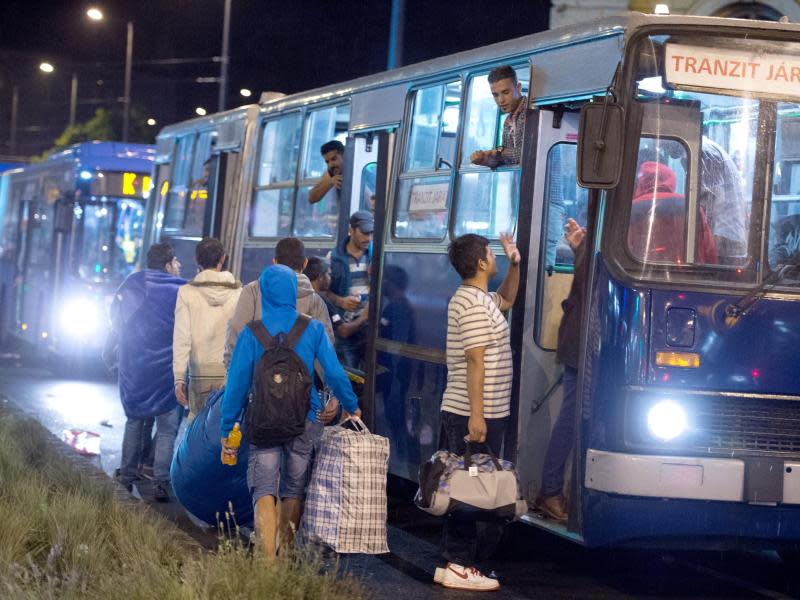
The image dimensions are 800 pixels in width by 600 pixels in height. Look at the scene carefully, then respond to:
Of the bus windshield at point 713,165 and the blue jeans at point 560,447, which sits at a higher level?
the bus windshield at point 713,165

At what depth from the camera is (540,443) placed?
8.71 metres

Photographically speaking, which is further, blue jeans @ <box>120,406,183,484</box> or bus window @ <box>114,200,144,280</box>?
bus window @ <box>114,200,144,280</box>

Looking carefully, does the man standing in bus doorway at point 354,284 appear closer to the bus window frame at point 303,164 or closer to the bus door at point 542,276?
the bus window frame at point 303,164

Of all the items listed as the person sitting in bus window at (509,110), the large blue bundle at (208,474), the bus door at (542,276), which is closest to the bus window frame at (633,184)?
the bus door at (542,276)

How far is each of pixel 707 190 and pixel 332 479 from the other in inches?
95.2

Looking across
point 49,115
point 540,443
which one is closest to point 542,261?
point 540,443

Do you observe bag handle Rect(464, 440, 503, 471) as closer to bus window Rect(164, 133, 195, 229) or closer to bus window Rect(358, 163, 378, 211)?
bus window Rect(358, 163, 378, 211)

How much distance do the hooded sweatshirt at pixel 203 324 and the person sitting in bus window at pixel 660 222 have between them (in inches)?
139

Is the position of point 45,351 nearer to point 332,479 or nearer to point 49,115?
point 332,479

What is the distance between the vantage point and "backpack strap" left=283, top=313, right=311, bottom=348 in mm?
7777

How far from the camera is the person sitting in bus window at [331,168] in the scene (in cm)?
1205

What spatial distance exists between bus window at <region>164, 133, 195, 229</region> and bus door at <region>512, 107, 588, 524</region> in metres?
8.44

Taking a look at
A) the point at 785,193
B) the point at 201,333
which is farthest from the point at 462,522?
the point at 201,333

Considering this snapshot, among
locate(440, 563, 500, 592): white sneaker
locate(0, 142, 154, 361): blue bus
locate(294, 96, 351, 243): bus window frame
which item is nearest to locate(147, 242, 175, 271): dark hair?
locate(294, 96, 351, 243): bus window frame
